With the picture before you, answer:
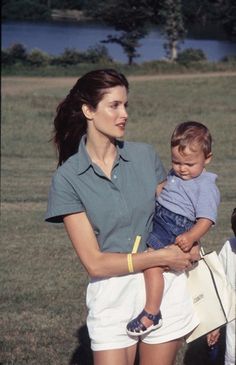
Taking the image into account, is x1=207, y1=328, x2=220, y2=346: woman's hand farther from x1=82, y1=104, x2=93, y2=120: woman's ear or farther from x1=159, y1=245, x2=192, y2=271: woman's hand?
x1=82, y1=104, x2=93, y2=120: woman's ear

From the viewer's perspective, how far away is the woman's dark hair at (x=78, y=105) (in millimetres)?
3627

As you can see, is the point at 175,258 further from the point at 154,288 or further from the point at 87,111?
the point at 87,111

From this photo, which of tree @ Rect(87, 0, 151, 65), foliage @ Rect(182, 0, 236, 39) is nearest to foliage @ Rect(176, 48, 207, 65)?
tree @ Rect(87, 0, 151, 65)

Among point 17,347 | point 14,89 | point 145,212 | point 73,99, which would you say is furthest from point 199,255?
point 14,89

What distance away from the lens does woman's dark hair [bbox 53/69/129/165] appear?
3627 millimetres

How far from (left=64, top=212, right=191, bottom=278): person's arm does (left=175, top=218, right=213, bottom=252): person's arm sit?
1.1 inches

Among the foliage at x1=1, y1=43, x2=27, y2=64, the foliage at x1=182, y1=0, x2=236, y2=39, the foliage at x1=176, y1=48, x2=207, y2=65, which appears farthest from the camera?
the foliage at x1=1, y1=43, x2=27, y2=64

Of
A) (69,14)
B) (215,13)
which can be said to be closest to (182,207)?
(215,13)

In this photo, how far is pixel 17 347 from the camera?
220 inches

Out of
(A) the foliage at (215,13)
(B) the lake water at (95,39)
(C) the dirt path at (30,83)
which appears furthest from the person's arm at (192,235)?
(C) the dirt path at (30,83)

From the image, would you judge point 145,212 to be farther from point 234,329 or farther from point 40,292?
point 40,292

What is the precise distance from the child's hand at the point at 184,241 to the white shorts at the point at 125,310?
6.0 inches

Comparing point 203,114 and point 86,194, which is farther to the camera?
point 203,114

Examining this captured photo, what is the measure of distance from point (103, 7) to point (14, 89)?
80.8 feet
